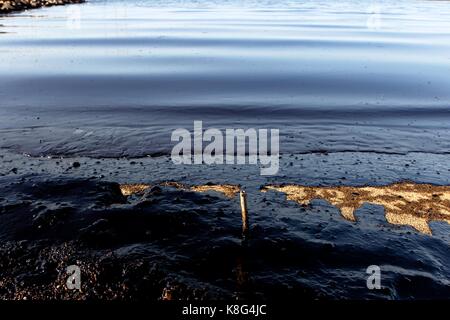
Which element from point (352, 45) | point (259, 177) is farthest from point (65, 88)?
point (352, 45)

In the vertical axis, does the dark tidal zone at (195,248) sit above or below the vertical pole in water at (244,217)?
below

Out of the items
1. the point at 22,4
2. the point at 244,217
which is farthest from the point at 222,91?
the point at 22,4

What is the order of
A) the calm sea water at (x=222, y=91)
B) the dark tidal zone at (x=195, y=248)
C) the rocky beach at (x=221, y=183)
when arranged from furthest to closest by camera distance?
the calm sea water at (x=222, y=91)
the rocky beach at (x=221, y=183)
the dark tidal zone at (x=195, y=248)

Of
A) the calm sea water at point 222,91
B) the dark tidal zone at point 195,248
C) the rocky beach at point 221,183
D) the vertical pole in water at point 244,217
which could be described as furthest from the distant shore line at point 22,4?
the vertical pole in water at point 244,217

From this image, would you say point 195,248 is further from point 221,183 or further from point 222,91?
point 222,91

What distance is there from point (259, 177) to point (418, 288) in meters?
4.49

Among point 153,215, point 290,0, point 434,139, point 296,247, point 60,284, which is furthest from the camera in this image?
point 290,0

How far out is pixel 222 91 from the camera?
1689 cm

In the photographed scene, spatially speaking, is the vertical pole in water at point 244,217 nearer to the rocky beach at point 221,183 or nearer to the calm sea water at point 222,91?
the rocky beach at point 221,183

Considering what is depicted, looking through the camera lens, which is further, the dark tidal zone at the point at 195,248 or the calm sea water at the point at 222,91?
the calm sea water at the point at 222,91

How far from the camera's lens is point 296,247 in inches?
271

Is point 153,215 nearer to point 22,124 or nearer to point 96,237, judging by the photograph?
point 96,237

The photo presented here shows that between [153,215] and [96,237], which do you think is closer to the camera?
[96,237]

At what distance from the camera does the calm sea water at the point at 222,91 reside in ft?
39.5
